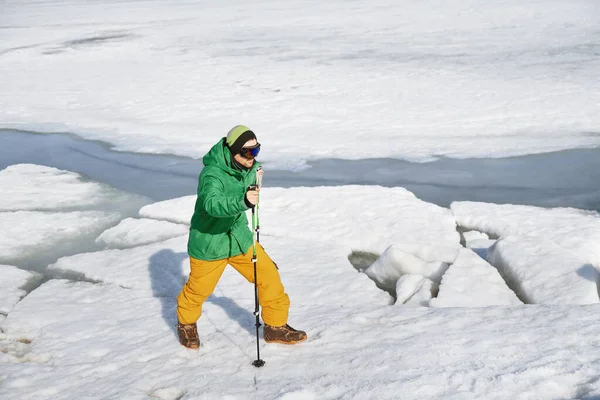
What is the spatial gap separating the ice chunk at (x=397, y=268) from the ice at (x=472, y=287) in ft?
0.51

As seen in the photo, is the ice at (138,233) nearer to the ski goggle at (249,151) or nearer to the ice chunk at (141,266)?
the ice chunk at (141,266)

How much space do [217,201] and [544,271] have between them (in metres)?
2.59

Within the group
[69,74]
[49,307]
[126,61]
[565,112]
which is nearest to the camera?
[49,307]

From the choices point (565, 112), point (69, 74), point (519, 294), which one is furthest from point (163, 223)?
point (69, 74)

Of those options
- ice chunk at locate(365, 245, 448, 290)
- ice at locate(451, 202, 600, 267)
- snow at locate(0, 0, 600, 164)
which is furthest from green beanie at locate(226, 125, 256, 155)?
snow at locate(0, 0, 600, 164)

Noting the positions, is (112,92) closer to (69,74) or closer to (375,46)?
(69,74)

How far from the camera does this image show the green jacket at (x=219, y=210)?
329 centimetres

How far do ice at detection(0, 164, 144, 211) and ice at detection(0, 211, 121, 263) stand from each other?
316 mm

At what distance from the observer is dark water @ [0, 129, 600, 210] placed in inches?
278

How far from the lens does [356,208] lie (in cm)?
645

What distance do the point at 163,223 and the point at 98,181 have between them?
85.9 inches

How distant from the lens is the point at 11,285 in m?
5.16

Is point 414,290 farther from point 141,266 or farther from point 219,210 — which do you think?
point 141,266

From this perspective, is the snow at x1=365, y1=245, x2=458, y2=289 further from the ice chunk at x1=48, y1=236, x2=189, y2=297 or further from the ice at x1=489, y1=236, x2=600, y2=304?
the ice chunk at x1=48, y1=236, x2=189, y2=297
